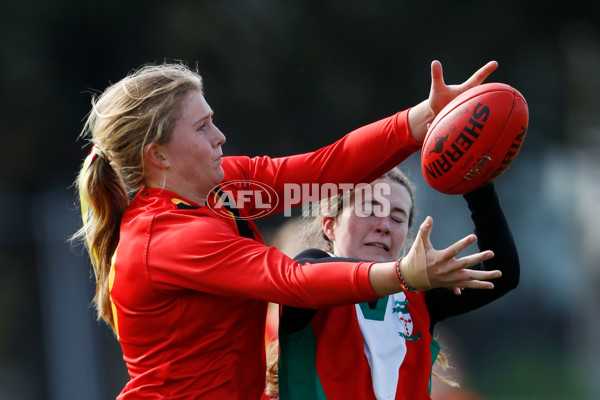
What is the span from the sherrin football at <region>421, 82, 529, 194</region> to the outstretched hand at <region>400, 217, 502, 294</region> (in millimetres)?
388

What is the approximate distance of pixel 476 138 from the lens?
2260 millimetres

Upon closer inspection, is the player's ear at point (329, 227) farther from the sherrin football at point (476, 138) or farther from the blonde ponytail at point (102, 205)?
the blonde ponytail at point (102, 205)

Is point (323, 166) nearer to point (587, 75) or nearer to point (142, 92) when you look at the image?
point (142, 92)

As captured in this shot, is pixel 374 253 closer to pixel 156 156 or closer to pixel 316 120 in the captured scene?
pixel 156 156

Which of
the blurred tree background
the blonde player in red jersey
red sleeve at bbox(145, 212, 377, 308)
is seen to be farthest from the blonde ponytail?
the blurred tree background

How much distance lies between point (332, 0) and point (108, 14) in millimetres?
2667

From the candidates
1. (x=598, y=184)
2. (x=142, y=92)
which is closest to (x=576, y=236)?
(x=598, y=184)

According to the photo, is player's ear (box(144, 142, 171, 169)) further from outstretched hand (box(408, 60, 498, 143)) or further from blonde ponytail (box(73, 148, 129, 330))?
outstretched hand (box(408, 60, 498, 143))

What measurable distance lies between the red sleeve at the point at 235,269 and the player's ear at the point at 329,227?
745 mm

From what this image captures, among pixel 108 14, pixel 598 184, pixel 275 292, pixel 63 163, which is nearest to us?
pixel 275 292

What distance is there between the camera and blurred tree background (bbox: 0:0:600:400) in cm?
659

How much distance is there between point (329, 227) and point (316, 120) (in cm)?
551

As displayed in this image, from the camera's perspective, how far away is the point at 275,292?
207 cm

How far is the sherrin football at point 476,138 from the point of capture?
2264mm
